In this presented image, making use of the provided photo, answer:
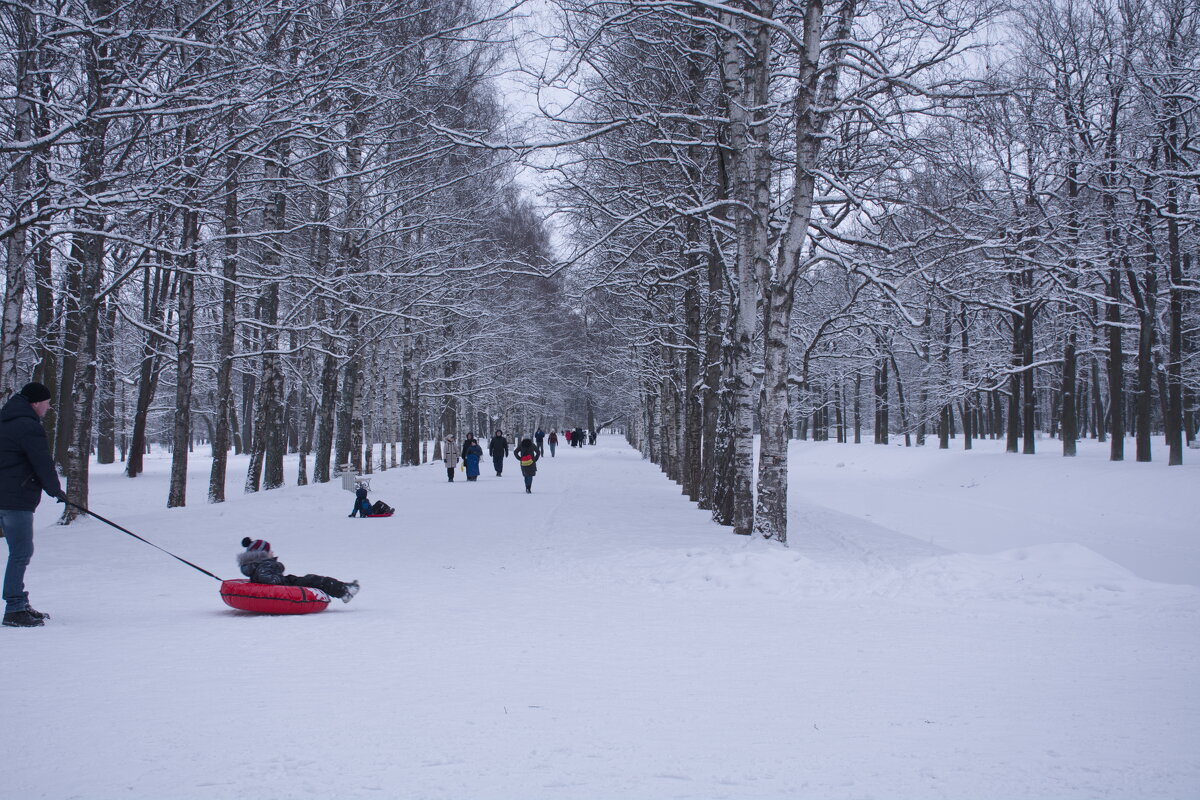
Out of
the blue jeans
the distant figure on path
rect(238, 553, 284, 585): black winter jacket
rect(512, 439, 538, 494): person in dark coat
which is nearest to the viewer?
the blue jeans

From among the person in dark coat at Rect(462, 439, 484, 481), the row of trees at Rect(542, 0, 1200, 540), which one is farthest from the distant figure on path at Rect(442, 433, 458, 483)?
the row of trees at Rect(542, 0, 1200, 540)

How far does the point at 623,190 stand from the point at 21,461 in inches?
366

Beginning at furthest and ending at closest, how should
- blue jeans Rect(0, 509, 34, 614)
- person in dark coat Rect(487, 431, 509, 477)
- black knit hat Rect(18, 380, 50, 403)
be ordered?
person in dark coat Rect(487, 431, 509, 477) < black knit hat Rect(18, 380, 50, 403) < blue jeans Rect(0, 509, 34, 614)

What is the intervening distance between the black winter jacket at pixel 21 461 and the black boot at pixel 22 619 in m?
0.77

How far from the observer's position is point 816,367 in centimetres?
4962

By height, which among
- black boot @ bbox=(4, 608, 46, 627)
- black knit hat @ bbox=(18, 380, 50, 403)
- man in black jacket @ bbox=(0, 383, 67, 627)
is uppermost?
black knit hat @ bbox=(18, 380, 50, 403)

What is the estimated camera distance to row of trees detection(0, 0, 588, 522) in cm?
857

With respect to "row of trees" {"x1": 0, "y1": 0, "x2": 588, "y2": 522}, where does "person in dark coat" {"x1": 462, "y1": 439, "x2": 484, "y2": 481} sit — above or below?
below

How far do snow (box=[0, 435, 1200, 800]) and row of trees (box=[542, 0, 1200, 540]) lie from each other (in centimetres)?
337

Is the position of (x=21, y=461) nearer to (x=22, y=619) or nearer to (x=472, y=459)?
(x=22, y=619)

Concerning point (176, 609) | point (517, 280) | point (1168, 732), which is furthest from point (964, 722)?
point (517, 280)

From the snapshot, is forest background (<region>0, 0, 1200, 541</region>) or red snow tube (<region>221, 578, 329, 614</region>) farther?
forest background (<region>0, 0, 1200, 541</region>)

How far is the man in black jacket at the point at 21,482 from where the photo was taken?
5820mm

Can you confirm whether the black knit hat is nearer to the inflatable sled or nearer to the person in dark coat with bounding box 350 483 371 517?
the person in dark coat with bounding box 350 483 371 517
